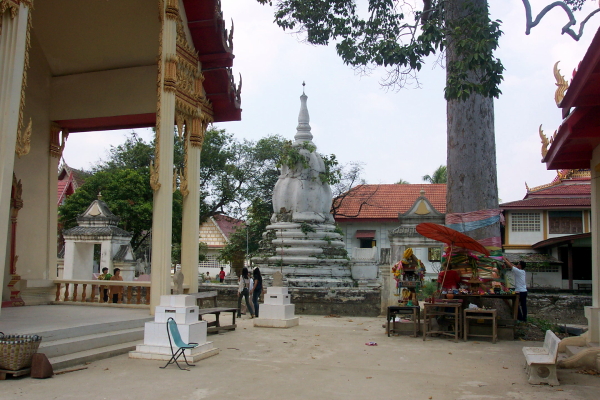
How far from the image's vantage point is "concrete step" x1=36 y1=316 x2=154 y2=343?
686cm

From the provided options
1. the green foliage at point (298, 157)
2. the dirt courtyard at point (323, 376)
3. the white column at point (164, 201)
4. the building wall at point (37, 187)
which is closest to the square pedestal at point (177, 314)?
the dirt courtyard at point (323, 376)

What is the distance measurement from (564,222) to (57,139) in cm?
1924

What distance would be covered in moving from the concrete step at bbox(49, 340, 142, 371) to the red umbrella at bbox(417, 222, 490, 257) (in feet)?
16.7

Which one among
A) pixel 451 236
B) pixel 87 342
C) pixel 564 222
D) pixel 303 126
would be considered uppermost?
pixel 303 126

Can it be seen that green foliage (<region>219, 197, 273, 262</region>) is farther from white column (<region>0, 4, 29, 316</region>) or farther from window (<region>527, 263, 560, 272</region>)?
white column (<region>0, 4, 29, 316</region>)

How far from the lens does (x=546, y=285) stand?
2177 centimetres

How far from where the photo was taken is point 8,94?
6.58 metres

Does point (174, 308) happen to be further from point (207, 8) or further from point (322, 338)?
point (207, 8)

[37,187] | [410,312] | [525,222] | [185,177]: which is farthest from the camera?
[525,222]

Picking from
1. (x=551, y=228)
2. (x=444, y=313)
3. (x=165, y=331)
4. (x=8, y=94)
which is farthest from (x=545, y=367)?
(x=551, y=228)

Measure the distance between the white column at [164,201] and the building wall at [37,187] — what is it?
321 centimetres

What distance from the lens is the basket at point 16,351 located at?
571 cm

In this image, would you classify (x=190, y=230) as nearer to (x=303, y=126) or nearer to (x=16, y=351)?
(x=16, y=351)

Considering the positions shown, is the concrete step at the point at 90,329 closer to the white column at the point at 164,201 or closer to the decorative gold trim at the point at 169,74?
the white column at the point at 164,201
